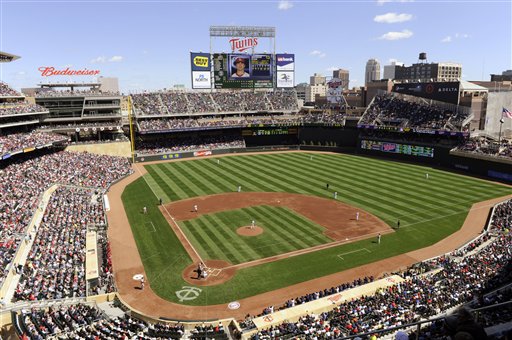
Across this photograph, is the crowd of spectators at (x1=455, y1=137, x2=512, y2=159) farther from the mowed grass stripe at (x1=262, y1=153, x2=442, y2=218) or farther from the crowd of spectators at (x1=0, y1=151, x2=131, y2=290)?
the crowd of spectators at (x1=0, y1=151, x2=131, y2=290)

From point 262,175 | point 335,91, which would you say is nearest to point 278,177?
point 262,175

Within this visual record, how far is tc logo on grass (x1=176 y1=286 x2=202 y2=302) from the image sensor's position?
79.8ft

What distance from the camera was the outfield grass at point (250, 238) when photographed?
30.2 metres

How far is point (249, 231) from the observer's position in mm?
34094

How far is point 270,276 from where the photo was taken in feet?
87.1

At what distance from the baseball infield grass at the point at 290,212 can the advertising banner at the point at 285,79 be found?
19.7m

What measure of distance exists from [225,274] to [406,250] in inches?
586

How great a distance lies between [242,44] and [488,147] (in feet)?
168

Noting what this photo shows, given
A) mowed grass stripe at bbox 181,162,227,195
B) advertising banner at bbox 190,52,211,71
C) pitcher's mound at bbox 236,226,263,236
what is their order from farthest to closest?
advertising banner at bbox 190,52,211,71 → mowed grass stripe at bbox 181,162,227,195 → pitcher's mound at bbox 236,226,263,236

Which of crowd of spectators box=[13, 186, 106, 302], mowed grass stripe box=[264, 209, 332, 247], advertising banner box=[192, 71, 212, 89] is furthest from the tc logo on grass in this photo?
advertising banner box=[192, 71, 212, 89]

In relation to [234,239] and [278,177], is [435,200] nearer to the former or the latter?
[278,177]

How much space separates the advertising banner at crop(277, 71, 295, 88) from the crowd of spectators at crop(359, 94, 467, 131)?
19135 millimetres

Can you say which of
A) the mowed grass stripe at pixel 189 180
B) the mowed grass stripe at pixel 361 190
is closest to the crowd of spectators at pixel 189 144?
the mowed grass stripe at pixel 189 180

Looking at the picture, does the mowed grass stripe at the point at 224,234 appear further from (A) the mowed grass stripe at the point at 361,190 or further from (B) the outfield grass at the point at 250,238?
(A) the mowed grass stripe at the point at 361,190
